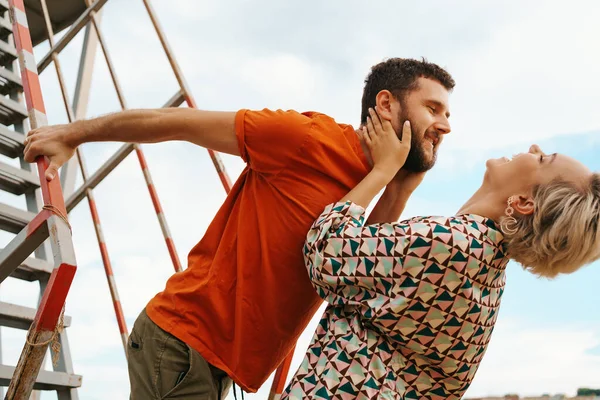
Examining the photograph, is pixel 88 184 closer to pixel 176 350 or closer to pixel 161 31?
pixel 161 31

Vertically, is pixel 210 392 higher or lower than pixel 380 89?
lower

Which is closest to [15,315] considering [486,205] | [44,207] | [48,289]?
[44,207]

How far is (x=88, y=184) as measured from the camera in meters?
3.38

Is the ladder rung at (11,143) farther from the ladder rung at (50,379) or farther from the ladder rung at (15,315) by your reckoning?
the ladder rung at (50,379)

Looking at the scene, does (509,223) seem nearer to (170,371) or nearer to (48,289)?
(170,371)

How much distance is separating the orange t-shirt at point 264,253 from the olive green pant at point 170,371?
0.03 m

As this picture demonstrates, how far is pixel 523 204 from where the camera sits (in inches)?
59.3

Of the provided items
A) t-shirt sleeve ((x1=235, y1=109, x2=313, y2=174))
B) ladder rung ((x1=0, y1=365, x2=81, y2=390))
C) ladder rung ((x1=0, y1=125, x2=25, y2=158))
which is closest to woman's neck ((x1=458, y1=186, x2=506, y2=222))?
t-shirt sleeve ((x1=235, y1=109, x2=313, y2=174))

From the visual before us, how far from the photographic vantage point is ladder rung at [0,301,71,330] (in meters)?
2.47

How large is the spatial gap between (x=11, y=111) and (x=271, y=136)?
A: 82.3 inches

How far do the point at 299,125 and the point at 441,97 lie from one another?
0.42 metres

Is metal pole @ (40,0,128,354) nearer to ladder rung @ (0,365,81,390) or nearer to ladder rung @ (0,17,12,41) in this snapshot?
ladder rung @ (0,17,12,41)

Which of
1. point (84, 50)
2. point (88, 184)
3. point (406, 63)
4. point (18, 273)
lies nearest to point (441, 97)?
point (406, 63)

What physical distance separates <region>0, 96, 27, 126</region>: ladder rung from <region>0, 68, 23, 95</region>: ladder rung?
0.58 feet
